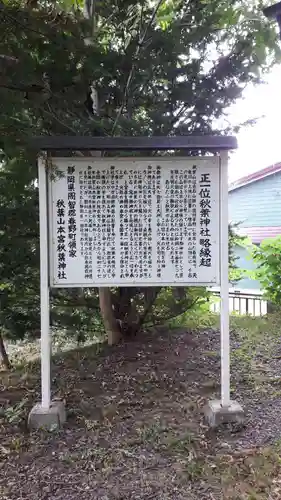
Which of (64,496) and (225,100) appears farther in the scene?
(225,100)

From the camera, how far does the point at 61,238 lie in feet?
11.6

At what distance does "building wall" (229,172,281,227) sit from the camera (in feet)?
44.9

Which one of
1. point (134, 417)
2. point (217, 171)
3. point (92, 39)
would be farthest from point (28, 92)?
point (134, 417)

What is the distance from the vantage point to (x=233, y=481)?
268cm

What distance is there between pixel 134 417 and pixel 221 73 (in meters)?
3.44

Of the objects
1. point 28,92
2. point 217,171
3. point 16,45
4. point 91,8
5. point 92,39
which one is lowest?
point 217,171

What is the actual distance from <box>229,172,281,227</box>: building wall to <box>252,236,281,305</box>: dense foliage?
577 centimetres

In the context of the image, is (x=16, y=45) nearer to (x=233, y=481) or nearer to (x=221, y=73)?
(x=221, y=73)

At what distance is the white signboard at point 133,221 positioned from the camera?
353 cm

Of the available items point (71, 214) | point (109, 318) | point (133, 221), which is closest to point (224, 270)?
point (133, 221)

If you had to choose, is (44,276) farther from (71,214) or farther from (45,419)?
(45,419)

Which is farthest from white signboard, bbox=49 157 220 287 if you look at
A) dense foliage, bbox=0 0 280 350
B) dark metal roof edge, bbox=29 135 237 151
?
dense foliage, bbox=0 0 280 350

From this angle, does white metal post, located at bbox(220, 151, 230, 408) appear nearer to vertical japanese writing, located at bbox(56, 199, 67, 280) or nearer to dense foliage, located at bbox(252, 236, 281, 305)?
vertical japanese writing, located at bbox(56, 199, 67, 280)

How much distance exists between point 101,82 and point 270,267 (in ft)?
15.2
